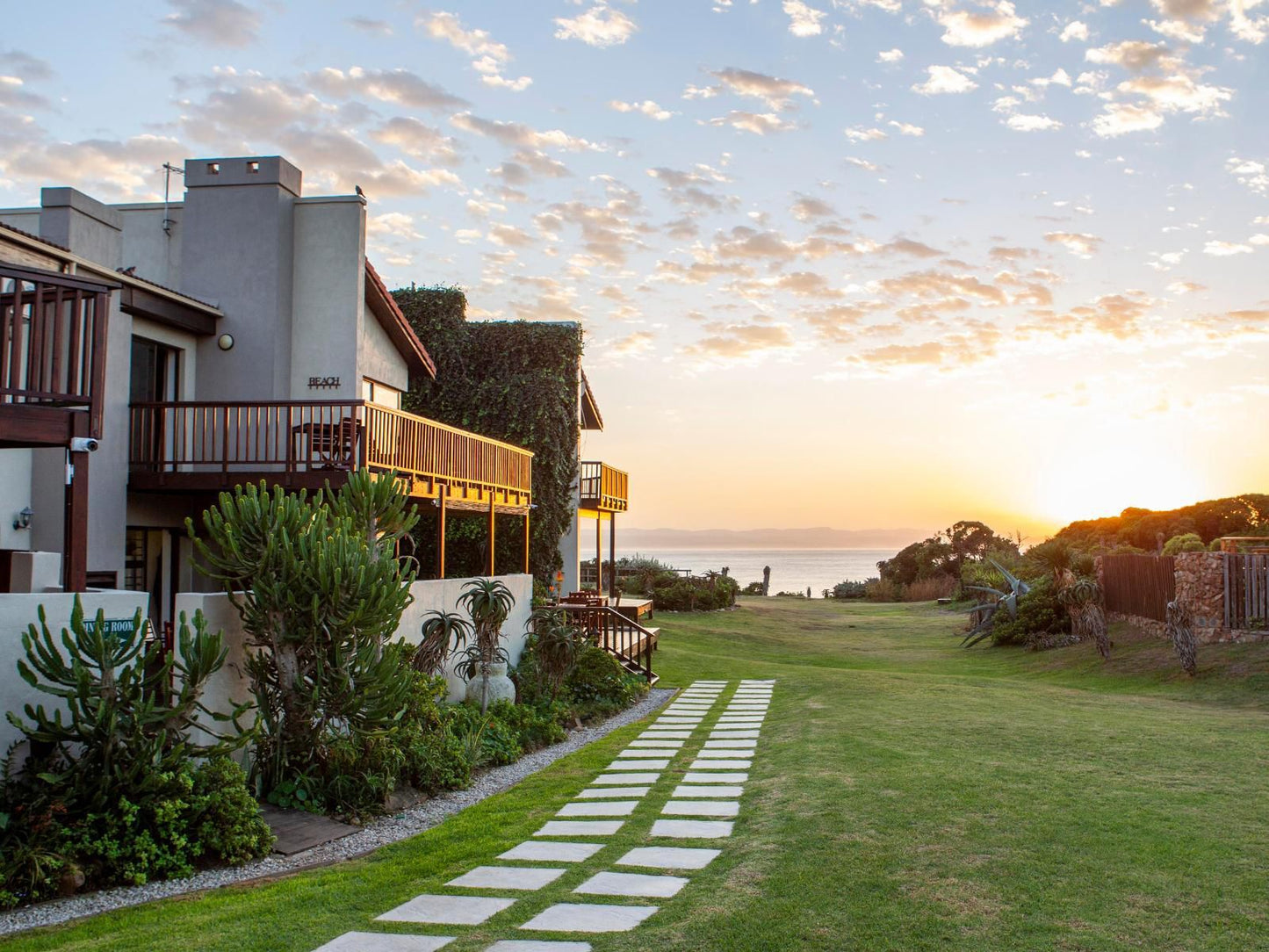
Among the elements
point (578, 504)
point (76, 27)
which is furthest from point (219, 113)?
point (578, 504)

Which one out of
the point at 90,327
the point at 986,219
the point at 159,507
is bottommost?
the point at 159,507

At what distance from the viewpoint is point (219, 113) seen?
15.3 m

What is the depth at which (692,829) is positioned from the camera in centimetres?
725

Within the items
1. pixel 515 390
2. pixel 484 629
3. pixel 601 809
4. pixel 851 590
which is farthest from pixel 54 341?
pixel 851 590

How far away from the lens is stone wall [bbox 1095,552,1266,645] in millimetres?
17969

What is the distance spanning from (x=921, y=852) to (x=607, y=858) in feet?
6.47

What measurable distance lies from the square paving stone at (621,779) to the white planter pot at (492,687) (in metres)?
3.39

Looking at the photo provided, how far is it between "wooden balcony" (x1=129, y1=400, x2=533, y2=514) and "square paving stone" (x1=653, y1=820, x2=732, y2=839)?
288 inches

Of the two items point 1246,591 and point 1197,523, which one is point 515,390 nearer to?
point 1246,591

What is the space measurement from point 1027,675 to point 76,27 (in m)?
19.4

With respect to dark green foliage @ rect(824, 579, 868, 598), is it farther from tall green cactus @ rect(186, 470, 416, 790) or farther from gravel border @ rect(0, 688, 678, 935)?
tall green cactus @ rect(186, 470, 416, 790)

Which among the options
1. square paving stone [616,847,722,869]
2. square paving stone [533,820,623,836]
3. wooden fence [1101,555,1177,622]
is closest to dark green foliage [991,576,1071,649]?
wooden fence [1101,555,1177,622]

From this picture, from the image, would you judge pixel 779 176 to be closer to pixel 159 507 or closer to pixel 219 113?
pixel 219 113

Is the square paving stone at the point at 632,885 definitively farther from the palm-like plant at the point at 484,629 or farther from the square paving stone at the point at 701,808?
the palm-like plant at the point at 484,629
